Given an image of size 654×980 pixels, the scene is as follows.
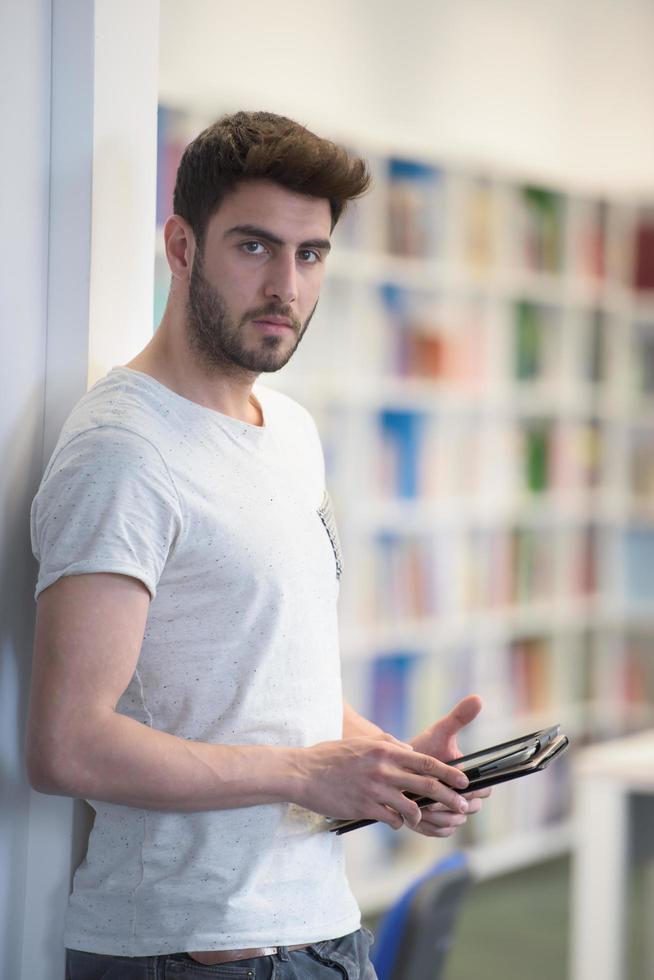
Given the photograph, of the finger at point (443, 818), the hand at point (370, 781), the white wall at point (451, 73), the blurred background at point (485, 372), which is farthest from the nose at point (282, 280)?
the white wall at point (451, 73)

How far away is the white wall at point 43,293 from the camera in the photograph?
1541 millimetres

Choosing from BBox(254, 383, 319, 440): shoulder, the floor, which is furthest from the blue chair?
the floor

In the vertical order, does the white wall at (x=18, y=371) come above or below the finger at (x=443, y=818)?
above

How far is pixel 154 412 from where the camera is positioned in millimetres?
1442

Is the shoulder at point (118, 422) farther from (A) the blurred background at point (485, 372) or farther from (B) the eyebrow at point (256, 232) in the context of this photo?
(A) the blurred background at point (485, 372)

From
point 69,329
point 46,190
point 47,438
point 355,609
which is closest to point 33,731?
point 47,438

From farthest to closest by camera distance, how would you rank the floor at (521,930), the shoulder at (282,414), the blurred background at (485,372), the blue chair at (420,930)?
the blurred background at (485,372) → the floor at (521,930) → the blue chair at (420,930) → the shoulder at (282,414)

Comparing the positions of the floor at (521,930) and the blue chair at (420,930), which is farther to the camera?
the floor at (521,930)

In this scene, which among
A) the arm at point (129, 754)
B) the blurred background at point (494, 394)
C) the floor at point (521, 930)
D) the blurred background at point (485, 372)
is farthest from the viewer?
the blurred background at point (485, 372)

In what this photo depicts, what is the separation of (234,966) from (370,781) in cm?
26

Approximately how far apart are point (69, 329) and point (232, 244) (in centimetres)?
26

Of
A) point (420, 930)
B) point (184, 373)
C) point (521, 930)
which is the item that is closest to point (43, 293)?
point (184, 373)

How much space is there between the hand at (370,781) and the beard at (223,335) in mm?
467

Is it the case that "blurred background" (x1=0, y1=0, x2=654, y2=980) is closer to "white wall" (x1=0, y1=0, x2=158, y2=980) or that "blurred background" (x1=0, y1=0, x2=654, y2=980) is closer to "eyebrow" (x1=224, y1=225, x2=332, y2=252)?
"white wall" (x1=0, y1=0, x2=158, y2=980)
